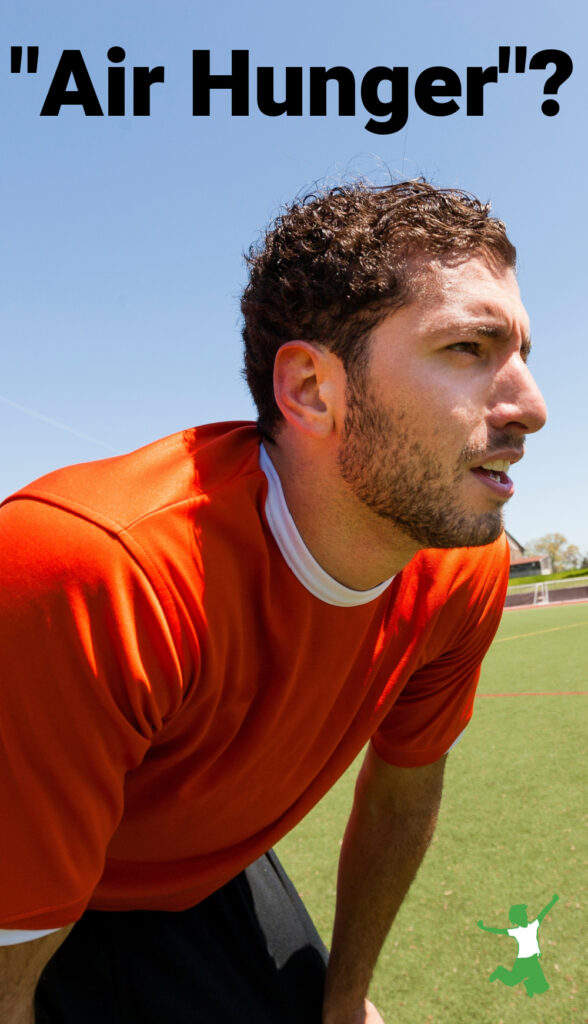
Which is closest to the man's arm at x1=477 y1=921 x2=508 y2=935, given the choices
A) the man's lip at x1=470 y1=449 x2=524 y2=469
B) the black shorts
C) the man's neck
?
the black shorts

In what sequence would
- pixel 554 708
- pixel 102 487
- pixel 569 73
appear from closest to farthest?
pixel 102 487, pixel 569 73, pixel 554 708

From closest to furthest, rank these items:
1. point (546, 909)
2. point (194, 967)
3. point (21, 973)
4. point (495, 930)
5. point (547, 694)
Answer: point (21, 973)
point (194, 967)
point (495, 930)
point (546, 909)
point (547, 694)

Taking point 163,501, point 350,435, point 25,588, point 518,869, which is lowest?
point 518,869

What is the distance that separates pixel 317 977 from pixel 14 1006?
41.0 inches

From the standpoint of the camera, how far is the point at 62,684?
1.16 meters

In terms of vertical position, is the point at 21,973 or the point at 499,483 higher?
the point at 499,483

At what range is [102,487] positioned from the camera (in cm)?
132

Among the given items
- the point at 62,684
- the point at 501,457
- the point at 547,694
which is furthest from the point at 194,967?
the point at 547,694

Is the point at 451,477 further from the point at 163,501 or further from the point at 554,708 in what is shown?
the point at 554,708

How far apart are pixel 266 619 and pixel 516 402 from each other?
685 mm

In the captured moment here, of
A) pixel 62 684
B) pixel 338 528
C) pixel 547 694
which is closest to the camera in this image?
pixel 62 684

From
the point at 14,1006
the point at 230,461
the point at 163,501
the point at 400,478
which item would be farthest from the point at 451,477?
the point at 14,1006

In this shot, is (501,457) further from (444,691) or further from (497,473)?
(444,691)

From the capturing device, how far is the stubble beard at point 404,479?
1538mm
